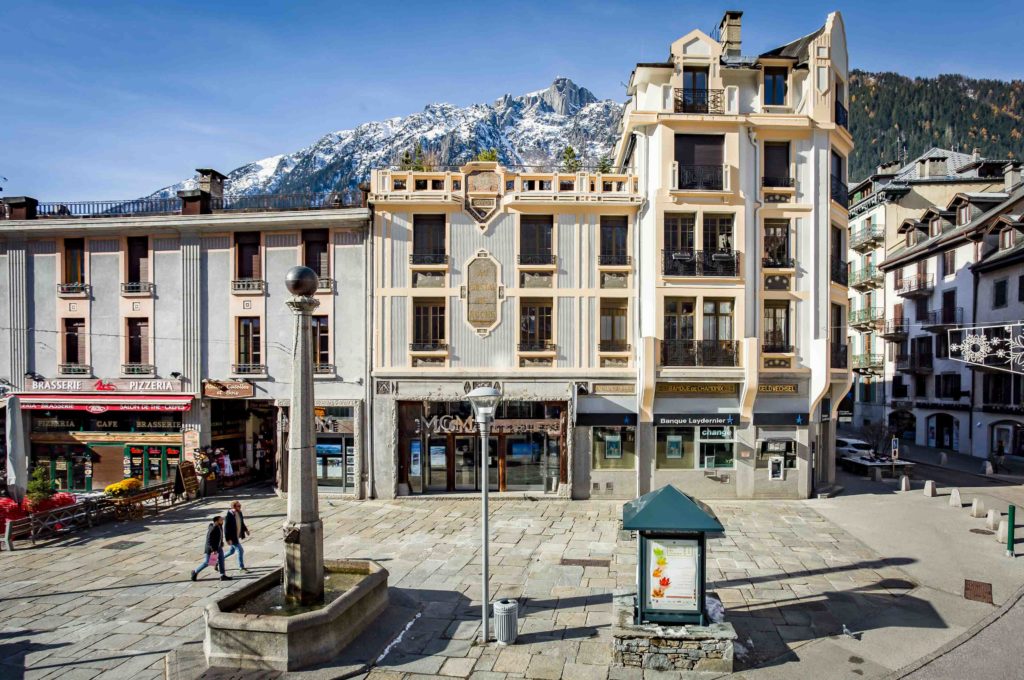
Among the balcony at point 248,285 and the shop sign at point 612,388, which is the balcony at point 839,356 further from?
the balcony at point 248,285

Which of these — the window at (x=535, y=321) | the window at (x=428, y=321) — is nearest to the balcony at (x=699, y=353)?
the window at (x=535, y=321)

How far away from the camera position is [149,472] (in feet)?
82.8

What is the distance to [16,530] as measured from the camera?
17.8 meters

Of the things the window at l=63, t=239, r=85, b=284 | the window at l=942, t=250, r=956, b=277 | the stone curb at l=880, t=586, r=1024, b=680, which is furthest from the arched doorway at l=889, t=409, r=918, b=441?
the window at l=63, t=239, r=85, b=284

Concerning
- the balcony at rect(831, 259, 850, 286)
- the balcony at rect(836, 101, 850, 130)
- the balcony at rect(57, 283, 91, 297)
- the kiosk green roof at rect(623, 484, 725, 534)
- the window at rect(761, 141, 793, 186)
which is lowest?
the kiosk green roof at rect(623, 484, 725, 534)

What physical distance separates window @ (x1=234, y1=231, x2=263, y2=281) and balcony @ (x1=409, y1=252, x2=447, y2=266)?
22.0 feet

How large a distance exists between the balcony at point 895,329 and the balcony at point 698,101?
94.0 feet

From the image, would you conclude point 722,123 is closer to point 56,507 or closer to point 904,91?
point 56,507

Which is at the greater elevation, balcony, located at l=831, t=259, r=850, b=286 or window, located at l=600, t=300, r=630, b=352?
balcony, located at l=831, t=259, r=850, b=286

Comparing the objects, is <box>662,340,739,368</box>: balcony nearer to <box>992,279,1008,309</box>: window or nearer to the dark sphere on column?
the dark sphere on column

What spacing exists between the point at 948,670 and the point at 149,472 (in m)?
27.8

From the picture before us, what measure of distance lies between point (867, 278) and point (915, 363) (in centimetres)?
890

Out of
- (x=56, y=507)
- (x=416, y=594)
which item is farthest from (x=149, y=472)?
(x=416, y=594)

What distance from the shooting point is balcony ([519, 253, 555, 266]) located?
926 inches
